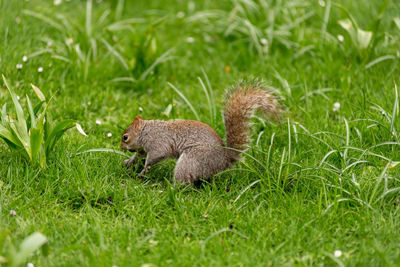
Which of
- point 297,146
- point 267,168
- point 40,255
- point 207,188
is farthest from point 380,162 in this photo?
point 40,255

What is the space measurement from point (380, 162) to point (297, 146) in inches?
23.6

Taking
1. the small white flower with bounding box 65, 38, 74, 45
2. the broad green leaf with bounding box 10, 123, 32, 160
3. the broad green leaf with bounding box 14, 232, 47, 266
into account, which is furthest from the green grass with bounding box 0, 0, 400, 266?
the broad green leaf with bounding box 14, 232, 47, 266

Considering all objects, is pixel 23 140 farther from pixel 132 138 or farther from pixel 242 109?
pixel 242 109

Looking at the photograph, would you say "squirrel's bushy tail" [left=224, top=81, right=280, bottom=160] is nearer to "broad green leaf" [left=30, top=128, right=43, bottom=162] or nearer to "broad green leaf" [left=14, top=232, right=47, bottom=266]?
"broad green leaf" [left=30, top=128, right=43, bottom=162]

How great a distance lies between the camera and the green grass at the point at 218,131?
9.04ft

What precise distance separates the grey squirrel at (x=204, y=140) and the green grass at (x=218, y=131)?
4.4 inches

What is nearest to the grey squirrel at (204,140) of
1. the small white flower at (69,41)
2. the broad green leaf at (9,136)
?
the broad green leaf at (9,136)

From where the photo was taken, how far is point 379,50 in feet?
16.5

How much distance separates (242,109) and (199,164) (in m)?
0.48

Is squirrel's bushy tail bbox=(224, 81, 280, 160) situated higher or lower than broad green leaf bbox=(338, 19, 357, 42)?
lower

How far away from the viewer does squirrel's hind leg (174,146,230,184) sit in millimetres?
3338

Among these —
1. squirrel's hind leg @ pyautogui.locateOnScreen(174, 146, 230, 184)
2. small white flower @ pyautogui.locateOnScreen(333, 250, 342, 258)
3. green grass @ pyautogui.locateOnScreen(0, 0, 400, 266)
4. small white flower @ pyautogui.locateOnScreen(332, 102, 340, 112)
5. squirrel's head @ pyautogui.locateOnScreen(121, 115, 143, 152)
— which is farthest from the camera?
small white flower @ pyautogui.locateOnScreen(332, 102, 340, 112)

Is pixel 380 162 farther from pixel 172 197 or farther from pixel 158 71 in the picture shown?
pixel 158 71

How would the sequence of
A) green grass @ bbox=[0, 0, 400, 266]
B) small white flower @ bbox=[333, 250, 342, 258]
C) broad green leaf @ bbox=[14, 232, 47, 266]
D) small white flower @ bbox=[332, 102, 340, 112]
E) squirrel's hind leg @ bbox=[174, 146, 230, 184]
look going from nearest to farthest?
broad green leaf @ bbox=[14, 232, 47, 266], small white flower @ bbox=[333, 250, 342, 258], green grass @ bbox=[0, 0, 400, 266], squirrel's hind leg @ bbox=[174, 146, 230, 184], small white flower @ bbox=[332, 102, 340, 112]
